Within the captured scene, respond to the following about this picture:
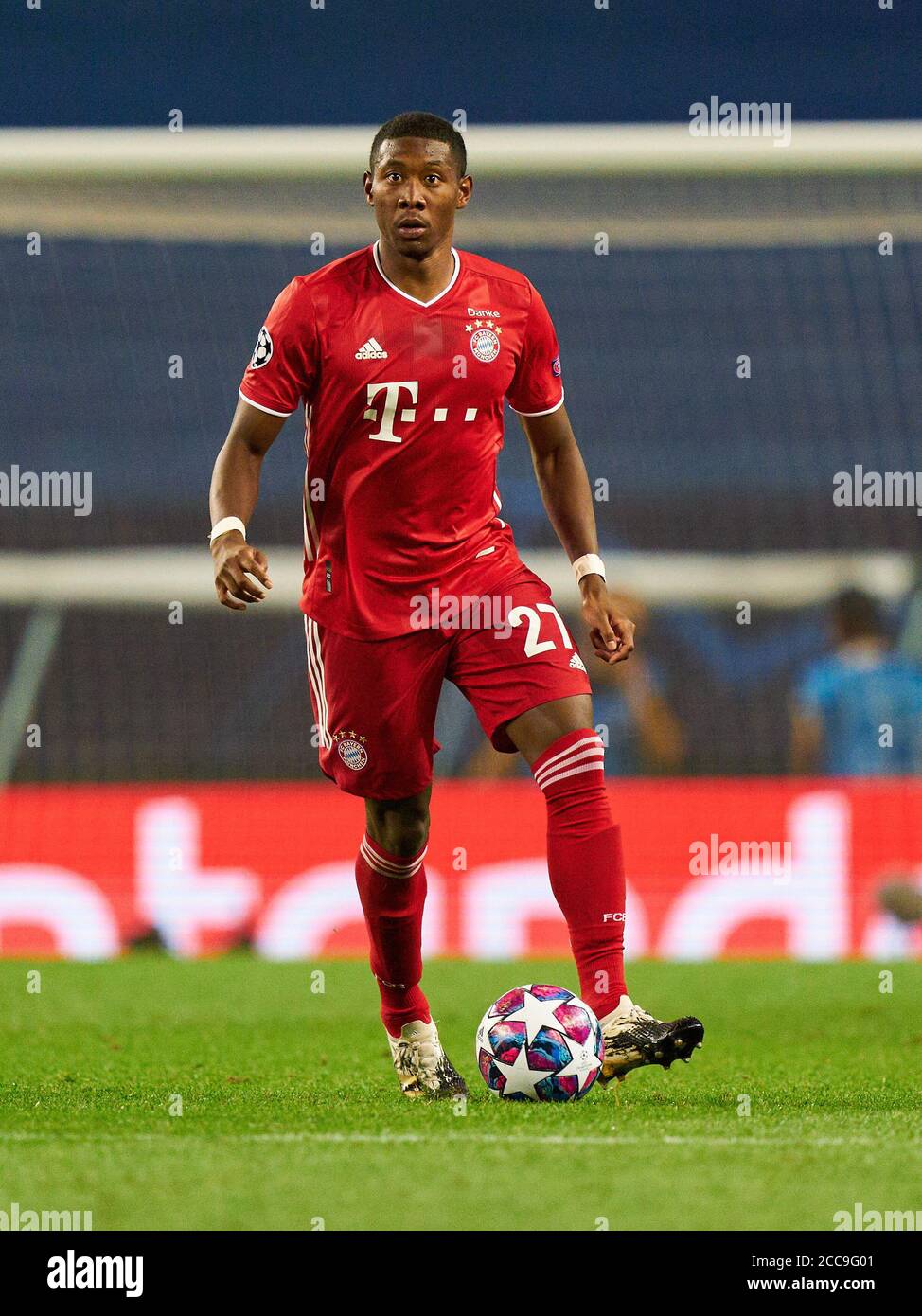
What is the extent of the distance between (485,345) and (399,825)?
4.61 feet

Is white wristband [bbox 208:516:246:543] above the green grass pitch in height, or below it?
above

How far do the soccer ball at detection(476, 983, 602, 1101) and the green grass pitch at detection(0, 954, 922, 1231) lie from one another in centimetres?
9

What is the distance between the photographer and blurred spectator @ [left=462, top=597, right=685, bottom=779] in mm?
12469

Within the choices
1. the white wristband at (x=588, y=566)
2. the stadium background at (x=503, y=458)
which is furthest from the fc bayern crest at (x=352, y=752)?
the stadium background at (x=503, y=458)

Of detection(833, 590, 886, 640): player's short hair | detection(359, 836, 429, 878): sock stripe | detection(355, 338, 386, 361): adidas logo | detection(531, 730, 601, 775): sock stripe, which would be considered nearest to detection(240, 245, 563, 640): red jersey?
detection(355, 338, 386, 361): adidas logo

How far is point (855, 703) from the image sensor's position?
36.0 ft

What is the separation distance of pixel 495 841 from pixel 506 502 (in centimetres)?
359

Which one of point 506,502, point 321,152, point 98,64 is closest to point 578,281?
point 506,502

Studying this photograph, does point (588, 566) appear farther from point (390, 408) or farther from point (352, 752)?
point (352, 752)

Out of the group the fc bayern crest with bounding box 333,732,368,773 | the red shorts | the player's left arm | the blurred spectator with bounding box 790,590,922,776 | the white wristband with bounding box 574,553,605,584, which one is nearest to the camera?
the red shorts

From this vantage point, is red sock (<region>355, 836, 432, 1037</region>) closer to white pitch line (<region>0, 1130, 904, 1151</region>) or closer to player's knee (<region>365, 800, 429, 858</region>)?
player's knee (<region>365, 800, 429, 858</region>)

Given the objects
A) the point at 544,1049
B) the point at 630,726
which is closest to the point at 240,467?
the point at 544,1049

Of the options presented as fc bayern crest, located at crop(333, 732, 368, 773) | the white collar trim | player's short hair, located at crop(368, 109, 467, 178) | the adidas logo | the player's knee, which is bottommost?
the player's knee

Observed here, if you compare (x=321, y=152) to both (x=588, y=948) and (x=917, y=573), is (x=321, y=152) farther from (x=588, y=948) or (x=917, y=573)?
(x=917, y=573)
